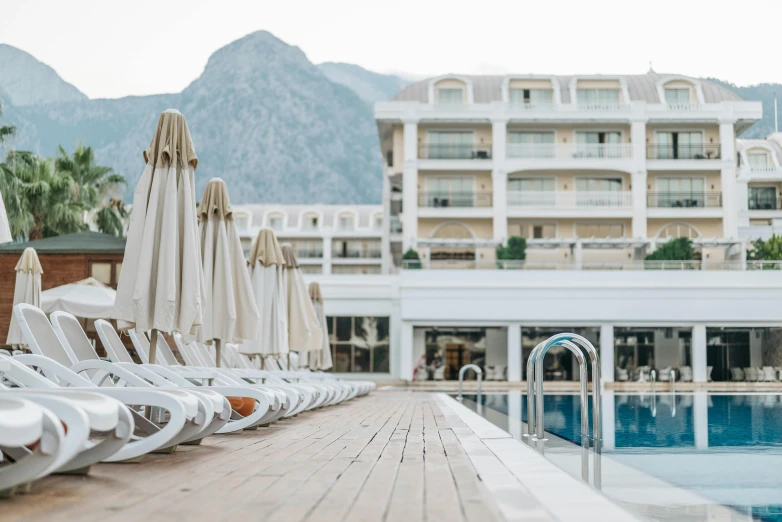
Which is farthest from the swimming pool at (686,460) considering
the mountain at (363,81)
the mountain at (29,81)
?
the mountain at (363,81)

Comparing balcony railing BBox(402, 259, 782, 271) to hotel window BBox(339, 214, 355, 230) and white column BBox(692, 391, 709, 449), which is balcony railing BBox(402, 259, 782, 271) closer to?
white column BBox(692, 391, 709, 449)

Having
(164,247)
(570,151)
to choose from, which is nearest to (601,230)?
(570,151)

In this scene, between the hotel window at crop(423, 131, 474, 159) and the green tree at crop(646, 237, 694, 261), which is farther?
the hotel window at crop(423, 131, 474, 159)

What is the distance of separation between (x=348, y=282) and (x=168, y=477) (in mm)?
32128

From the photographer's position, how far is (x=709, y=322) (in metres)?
34.2

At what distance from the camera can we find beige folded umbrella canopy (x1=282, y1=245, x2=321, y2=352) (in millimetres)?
15562

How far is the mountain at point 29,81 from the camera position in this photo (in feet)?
401

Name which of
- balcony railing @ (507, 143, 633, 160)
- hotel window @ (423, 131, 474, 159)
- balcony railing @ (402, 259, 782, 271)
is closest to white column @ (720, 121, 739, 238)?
balcony railing @ (507, 143, 633, 160)

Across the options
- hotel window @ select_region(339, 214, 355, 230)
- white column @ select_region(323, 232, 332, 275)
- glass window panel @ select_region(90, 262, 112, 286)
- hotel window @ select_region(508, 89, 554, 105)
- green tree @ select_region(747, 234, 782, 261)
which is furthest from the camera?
hotel window @ select_region(339, 214, 355, 230)

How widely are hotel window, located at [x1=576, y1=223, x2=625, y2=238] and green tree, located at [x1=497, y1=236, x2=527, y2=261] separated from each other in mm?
5078

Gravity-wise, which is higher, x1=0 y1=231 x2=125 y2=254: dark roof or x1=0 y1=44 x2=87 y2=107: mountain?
x1=0 y1=44 x2=87 y2=107: mountain

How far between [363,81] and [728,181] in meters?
156

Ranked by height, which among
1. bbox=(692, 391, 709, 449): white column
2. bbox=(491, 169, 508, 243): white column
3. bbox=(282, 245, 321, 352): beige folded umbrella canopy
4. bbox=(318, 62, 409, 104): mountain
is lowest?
bbox=(692, 391, 709, 449): white column

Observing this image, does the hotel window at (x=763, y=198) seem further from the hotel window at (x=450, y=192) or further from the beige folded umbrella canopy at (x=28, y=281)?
the beige folded umbrella canopy at (x=28, y=281)
